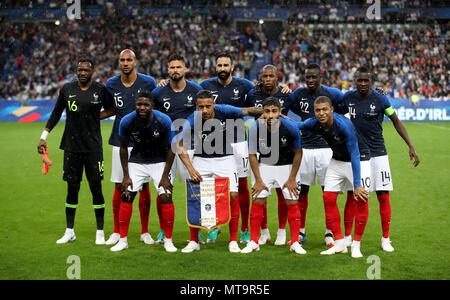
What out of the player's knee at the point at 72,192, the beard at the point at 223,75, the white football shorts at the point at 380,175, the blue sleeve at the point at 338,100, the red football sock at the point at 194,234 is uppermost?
the beard at the point at 223,75

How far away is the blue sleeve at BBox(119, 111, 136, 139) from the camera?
23.0 feet

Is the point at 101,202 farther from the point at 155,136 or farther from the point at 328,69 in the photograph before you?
the point at 328,69

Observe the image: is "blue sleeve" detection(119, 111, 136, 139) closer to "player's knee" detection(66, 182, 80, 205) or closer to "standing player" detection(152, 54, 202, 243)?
"standing player" detection(152, 54, 202, 243)

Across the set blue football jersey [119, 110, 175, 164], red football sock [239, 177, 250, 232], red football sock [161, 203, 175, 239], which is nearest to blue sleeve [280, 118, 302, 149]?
red football sock [239, 177, 250, 232]

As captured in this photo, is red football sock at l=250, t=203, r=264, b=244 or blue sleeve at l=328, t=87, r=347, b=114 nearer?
red football sock at l=250, t=203, r=264, b=244

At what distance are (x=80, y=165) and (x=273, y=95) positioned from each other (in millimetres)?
2780

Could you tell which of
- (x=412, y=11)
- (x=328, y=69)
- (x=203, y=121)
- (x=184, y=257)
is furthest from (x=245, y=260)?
(x=412, y=11)

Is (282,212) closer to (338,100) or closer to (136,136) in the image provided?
(338,100)

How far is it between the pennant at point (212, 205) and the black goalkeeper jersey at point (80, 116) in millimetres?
1608

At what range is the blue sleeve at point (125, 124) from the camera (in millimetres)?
7023

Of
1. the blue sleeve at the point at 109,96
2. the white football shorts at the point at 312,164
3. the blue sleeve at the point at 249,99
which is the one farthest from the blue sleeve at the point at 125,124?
the white football shorts at the point at 312,164

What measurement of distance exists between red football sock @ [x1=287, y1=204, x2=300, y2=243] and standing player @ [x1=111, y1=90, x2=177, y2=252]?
1504mm

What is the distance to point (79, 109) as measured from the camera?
7.58 metres

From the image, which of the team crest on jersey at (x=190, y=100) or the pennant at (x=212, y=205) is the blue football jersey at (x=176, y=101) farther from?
the pennant at (x=212, y=205)
